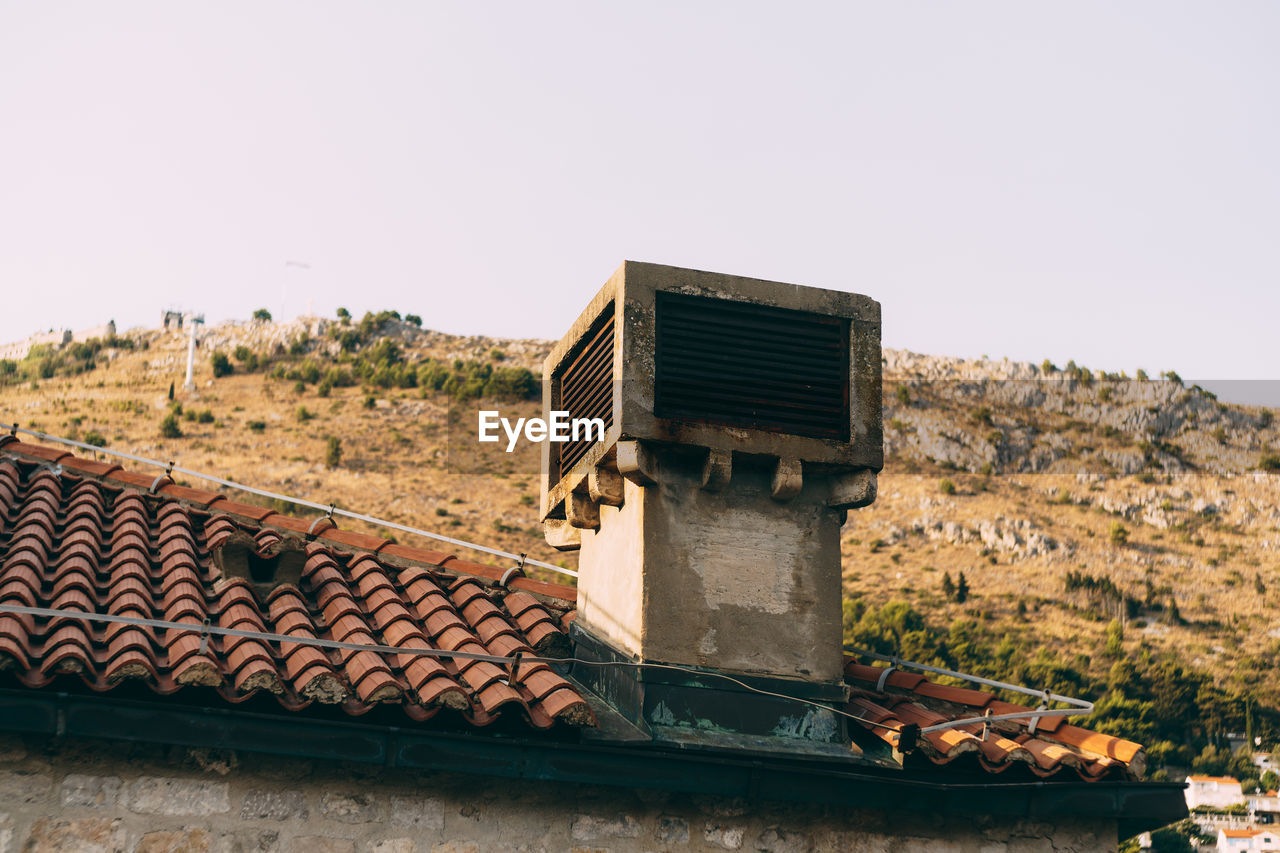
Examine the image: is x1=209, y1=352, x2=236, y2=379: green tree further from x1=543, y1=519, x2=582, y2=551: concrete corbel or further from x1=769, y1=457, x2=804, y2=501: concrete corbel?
x1=769, y1=457, x2=804, y2=501: concrete corbel

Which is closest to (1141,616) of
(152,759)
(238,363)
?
(152,759)

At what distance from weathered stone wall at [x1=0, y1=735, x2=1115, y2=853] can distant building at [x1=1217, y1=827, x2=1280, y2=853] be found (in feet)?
79.3

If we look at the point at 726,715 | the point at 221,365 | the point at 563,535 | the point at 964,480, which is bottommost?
the point at 726,715

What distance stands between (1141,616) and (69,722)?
45.6 m

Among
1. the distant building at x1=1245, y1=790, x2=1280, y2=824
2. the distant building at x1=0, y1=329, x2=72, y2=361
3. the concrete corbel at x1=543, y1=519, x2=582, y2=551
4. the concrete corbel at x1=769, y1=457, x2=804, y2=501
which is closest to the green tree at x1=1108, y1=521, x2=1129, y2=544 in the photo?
the distant building at x1=1245, y1=790, x2=1280, y2=824

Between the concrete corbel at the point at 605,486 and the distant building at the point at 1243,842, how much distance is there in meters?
25.4

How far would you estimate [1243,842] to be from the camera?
2567 cm

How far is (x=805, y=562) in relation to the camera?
5934 millimetres

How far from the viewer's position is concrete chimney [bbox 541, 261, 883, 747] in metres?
5.70

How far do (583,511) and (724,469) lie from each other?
1.08 m

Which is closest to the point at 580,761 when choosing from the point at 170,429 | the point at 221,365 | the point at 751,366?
the point at 751,366

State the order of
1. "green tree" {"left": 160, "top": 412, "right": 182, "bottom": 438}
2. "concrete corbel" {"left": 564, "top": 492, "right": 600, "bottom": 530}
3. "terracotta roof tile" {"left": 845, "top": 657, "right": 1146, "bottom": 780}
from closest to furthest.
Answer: "terracotta roof tile" {"left": 845, "top": 657, "right": 1146, "bottom": 780} → "concrete corbel" {"left": 564, "top": 492, "right": 600, "bottom": 530} → "green tree" {"left": 160, "top": 412, "right": 182, "bottom": 438}

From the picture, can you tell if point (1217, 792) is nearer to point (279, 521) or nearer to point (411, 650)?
point (279, 521)

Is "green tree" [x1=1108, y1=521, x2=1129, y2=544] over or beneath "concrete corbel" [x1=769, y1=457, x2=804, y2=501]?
over
